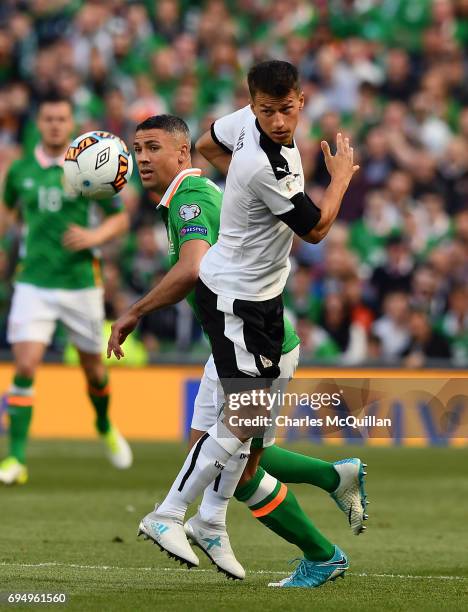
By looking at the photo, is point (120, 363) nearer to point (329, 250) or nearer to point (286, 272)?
point (329, 250)

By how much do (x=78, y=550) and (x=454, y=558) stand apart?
198 cm

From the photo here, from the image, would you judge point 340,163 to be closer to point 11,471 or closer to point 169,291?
point 169,291

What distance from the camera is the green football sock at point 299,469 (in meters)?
6.32

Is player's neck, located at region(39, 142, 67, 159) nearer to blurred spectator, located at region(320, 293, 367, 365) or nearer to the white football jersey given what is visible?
the white football jersey

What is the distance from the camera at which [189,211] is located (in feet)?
20.2

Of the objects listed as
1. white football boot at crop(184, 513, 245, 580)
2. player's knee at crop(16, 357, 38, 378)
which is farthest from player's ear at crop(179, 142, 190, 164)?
player's knee at crop(16, 357, 38, 378)

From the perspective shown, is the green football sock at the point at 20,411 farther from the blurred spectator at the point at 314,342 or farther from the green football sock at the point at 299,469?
the blurred spectator at the point at 314,342

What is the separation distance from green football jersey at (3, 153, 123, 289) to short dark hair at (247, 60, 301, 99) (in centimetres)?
503

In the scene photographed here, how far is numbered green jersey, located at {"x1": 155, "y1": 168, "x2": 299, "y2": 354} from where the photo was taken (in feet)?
20.1

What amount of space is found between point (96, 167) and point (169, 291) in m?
2.00

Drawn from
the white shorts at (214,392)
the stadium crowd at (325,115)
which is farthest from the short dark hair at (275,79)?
the stadium crowd at (325,115)

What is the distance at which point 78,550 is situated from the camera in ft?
23.8

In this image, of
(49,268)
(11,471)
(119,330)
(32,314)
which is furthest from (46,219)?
(119,330)

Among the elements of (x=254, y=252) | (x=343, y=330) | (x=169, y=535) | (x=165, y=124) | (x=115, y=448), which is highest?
(x=165, y=124)
